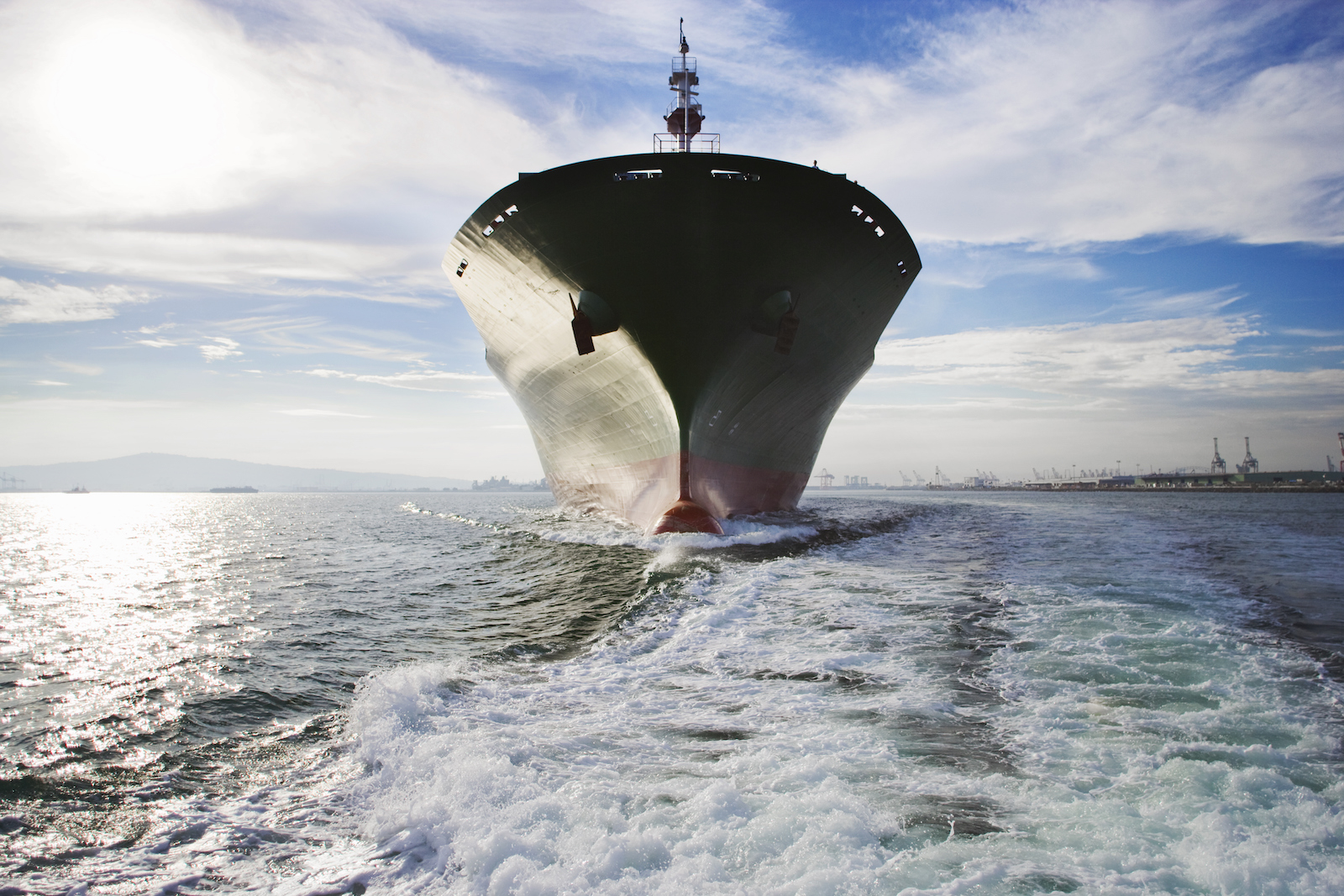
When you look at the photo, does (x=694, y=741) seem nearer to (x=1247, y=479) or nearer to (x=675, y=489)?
(x=675, y=489)

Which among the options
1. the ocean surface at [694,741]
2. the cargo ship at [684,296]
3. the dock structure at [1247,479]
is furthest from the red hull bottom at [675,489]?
the dock structure at [1247,479]

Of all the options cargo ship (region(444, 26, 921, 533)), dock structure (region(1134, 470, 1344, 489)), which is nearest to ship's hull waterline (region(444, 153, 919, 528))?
cargo ship (region(444, 26, 921, 533))

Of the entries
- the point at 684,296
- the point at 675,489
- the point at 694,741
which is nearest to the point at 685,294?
the point at 684,296

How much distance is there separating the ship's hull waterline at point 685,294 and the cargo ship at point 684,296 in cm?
3

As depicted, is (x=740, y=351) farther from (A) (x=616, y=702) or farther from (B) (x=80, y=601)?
(B) (x=80, y=601)

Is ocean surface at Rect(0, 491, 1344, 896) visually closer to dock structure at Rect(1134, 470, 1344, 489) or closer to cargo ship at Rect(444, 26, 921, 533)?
cargo ship at Rect(444, 26, 921, 533)

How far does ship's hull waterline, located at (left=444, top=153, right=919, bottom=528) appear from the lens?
1121 centimetres

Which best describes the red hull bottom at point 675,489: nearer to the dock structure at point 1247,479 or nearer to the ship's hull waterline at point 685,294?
the ship's hull waterline at point 685,294

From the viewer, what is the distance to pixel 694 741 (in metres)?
3.60

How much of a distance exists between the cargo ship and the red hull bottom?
0.17 ft

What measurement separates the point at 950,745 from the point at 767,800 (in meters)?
1.24

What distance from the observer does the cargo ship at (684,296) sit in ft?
36.8

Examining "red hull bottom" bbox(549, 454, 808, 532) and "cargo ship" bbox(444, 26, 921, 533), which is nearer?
"cargo ship" bbox(444, 26, 921, 533)

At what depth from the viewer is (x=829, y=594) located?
25.8 feet
